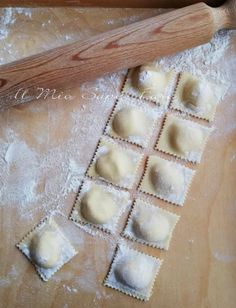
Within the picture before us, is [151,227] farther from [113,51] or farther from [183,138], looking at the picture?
[113,51]

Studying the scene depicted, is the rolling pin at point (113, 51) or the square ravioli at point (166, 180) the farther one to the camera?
the square ravioli at point (166, 180)

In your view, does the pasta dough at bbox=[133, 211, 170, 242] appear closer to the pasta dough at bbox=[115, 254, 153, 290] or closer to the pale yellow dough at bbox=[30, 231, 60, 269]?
the pasta dough at bbox=[115, 254, 153, 290]

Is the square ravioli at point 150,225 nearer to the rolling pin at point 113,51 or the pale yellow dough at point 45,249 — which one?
the pale yellow dough at point 45,249

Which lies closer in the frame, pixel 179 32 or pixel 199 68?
pixel 179 32

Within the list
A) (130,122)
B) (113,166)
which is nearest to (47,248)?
(113,166)

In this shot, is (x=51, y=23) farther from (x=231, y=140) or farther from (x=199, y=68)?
(x=231, y=140)

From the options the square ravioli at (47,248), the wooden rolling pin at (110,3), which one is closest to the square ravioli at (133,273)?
the square ravioli at (47,248)

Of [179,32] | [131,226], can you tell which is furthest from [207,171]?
[179,32]
